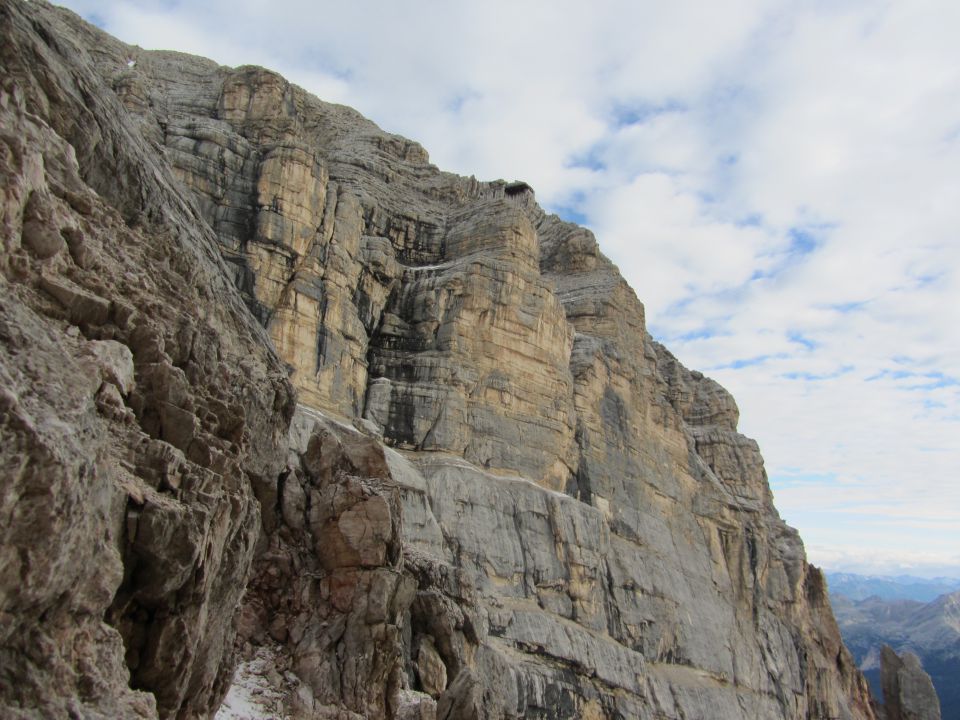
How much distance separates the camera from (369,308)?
144 feet

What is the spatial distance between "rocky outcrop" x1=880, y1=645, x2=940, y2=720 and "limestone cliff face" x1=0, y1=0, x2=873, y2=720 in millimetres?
3152

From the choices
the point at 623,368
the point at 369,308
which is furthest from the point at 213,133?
the point at 623,368

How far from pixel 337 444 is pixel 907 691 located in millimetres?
71759

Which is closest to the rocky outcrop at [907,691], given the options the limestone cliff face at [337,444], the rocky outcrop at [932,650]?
the limestone cliff face at [337,444]

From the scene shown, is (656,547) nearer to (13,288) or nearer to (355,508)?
(355,508)

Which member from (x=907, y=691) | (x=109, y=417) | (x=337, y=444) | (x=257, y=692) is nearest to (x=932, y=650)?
(x=907, y=691)

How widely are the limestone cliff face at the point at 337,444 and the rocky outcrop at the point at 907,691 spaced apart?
3.15 metres

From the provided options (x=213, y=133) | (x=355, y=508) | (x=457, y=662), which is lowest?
(x=457, y=662)

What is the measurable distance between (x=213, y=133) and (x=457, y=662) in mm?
31582

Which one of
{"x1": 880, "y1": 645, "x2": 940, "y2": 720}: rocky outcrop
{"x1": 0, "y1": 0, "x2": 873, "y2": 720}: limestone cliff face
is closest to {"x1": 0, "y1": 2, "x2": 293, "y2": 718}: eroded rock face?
{"x1": 0, "y1": 0, "x2": 873, "y2": 720}: limestone cliff face

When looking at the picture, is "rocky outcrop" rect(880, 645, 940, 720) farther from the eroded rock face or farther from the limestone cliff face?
the eroded rock face

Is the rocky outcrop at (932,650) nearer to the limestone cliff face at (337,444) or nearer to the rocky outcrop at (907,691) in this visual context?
the rocky outcrop at (907,691)

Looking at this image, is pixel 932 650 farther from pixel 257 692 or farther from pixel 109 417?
pixel 109 417

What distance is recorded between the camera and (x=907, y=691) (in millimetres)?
72312
